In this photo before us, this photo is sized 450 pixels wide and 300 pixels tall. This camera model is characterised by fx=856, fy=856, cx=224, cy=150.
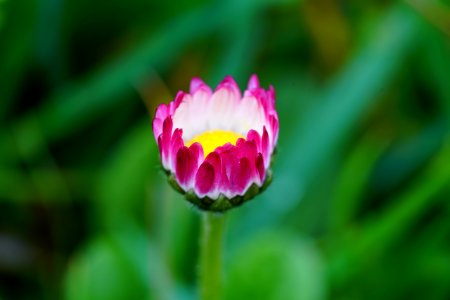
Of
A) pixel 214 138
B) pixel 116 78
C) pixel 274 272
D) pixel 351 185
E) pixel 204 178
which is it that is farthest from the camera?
pixel 116 78

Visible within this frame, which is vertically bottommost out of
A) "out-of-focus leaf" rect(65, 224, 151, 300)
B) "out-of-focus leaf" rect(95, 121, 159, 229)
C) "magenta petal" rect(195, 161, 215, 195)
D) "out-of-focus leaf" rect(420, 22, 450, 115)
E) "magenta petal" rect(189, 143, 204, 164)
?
"magenta petal" rect(195, 161, 215, 195)

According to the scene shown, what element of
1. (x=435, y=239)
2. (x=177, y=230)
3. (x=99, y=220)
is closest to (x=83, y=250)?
(x=99, y=220)

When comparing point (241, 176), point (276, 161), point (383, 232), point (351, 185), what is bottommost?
point (241, 176)

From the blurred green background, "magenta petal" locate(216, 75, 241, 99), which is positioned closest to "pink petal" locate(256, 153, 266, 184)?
"magenta petal" locate(216, 75, 241, 99)

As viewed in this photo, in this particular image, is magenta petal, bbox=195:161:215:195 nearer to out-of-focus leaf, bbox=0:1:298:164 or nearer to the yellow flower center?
the yellow flower center

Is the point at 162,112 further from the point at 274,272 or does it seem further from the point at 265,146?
the point at 274,272

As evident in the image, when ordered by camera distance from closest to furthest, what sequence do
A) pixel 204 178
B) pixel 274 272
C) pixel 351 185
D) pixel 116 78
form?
pixel 204 178 < pixel 274 272 < pixel 351 185 < pixel 116 78

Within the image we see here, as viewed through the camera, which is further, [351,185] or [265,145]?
[351,185]

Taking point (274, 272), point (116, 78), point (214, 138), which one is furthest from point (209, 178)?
point (116, 78)

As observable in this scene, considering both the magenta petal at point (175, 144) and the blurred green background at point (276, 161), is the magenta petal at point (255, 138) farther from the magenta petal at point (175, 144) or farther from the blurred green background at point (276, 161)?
the blurred green background at point (276, 161)

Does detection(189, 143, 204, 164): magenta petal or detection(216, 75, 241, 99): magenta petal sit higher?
detection(216, 75, 241, 99): magenta petal
